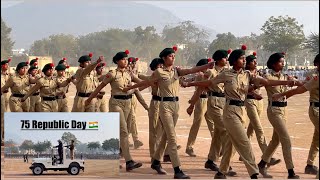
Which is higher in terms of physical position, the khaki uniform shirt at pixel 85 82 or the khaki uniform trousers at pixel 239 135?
the khaki uniform shirt at pixel 85 82

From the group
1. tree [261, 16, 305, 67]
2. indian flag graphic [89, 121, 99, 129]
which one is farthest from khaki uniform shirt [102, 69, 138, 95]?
tree [261, 16, 305, 67]

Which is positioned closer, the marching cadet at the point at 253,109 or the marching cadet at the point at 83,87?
the marching cadet at the point at 253,109

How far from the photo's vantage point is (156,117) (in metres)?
12.0

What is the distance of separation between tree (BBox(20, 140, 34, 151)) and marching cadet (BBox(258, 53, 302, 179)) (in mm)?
Result: 3550

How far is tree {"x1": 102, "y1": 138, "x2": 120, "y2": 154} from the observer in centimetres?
907

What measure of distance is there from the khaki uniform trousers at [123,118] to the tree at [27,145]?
2.17m

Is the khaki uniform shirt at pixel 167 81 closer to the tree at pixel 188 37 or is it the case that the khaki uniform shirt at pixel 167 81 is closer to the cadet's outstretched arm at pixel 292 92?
the cadet's outstretched arm at pixel 292 92

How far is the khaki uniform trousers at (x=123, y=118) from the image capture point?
35.6 feet

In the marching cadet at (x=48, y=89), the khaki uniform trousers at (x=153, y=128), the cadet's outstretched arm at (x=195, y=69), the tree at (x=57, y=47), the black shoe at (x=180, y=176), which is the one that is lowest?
the black shoe at (x=180, y=176)

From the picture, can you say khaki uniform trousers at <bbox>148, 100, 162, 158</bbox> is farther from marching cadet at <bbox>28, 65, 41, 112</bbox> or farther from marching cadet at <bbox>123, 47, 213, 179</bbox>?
marching cadet at <bbox>28, 65, 41, 112</bbox>

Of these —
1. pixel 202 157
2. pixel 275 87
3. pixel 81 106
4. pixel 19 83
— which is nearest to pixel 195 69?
pixel 275 87

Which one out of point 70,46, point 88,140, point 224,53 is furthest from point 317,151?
point 70,46

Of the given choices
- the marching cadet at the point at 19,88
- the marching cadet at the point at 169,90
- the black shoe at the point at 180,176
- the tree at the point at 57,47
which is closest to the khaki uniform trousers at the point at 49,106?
the marching cadet at the point at 19,88

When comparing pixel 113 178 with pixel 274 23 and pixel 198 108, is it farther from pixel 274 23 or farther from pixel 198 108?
pixel 274 23
